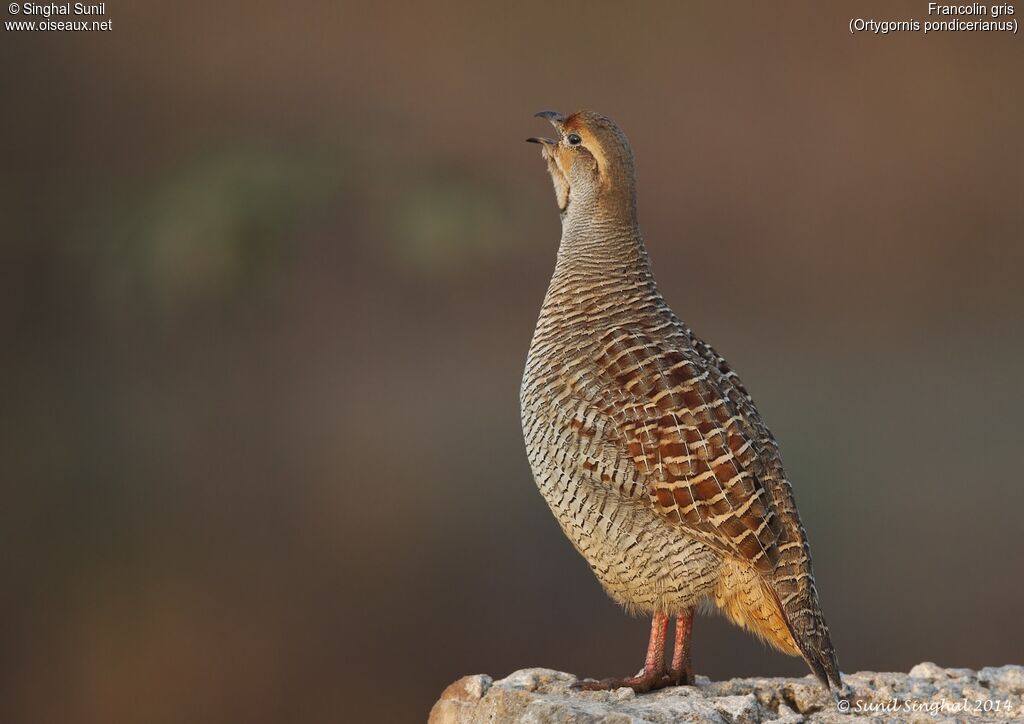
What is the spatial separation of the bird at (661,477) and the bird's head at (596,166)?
275mm

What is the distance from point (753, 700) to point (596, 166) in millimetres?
2112

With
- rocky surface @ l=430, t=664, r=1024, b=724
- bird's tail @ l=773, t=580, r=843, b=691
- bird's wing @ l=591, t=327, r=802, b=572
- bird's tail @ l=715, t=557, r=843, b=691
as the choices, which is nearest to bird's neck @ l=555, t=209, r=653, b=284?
bird's wing @ l=591, t=327, r=802, b=572

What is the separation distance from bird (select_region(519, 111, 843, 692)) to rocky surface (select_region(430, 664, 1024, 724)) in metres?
0.17

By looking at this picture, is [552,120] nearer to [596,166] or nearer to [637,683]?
[596,166]

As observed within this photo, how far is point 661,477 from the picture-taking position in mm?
4336

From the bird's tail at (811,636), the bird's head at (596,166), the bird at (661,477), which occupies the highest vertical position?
the bird's head at (596,166)

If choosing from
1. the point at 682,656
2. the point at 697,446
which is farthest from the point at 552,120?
the point at 682,656

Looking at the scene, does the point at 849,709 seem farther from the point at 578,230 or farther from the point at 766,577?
the point at 578,230

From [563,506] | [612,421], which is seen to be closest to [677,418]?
[612,421]

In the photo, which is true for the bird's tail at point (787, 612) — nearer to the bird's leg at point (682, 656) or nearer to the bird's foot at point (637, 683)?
the bird's leg at point (682, 656)

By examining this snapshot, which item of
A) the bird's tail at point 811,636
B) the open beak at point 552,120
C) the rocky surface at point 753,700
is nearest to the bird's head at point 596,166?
the open beak at point 552,120

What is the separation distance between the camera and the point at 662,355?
4.65 meters

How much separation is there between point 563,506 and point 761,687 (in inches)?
38.6

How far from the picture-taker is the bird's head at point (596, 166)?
16.3ft
